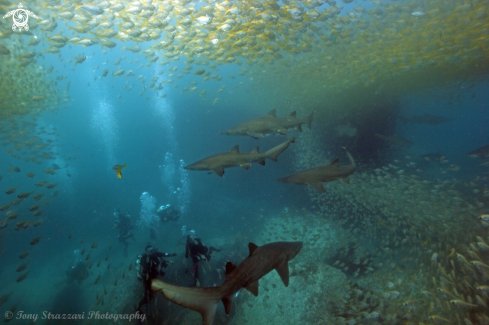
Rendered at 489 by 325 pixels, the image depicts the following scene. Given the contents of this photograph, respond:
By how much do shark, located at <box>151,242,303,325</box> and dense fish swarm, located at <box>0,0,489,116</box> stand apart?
10168 mm

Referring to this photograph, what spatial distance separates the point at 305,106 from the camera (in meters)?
22.0

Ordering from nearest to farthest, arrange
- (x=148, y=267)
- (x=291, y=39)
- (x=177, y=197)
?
(x=148, y=267), (x=291, y=39), (x=177, y=197)

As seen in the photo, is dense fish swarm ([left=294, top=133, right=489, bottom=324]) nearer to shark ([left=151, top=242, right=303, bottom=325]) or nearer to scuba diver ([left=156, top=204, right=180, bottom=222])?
shark ([left=151, top=242, right=303, bottom=325])

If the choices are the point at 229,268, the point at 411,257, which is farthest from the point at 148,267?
the point at 411,257

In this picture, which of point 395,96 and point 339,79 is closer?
Answer: point 339,79

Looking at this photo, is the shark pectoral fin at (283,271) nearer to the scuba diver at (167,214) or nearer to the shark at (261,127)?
the shark at (261,127)

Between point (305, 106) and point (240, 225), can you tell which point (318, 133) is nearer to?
point (305, 106)

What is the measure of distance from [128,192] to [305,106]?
38.8m

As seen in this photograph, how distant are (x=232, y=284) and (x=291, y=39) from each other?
12901 mm

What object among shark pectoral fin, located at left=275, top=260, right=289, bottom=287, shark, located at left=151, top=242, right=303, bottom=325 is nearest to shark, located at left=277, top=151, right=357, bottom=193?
shark, located at left=151, top=242, right=303, bottom=325

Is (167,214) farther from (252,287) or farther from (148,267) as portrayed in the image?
(252,287)

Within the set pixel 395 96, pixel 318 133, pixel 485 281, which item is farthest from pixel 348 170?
pixel 395 96

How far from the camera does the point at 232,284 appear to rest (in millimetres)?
2373

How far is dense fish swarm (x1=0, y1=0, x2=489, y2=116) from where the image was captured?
391 inches
